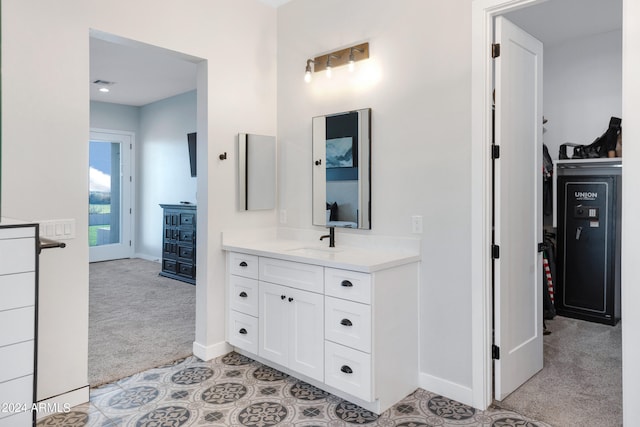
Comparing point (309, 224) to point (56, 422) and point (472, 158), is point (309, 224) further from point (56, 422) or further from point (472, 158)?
point (56, 422)

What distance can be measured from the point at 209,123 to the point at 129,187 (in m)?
5.34

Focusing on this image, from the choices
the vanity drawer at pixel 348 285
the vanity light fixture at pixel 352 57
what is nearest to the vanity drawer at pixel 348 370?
the vanity drawer at pixel 348 285

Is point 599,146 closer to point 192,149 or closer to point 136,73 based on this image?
point 192,149

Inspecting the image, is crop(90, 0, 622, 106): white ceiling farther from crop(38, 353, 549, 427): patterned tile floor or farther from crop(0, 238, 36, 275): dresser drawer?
crop(38, 353, 549, 427): patterned tile floor

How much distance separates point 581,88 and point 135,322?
196 inches

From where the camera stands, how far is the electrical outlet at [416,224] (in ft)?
9.12

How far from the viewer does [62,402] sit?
2.53m

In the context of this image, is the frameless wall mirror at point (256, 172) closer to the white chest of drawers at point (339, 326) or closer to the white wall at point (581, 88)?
the white chest of drawers at point (339, 326)

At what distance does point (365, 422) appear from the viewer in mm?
2393

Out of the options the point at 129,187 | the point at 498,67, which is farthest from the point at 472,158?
the point at 129,187

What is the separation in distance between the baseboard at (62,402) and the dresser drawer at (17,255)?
1.04 meters

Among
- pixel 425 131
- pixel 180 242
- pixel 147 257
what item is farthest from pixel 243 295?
pixel 147 257

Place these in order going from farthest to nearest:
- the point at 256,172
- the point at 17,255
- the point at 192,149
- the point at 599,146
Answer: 1. the point at 192,149
2. the point at 599,146
3. the point at 256,172
4. the point at 17,255

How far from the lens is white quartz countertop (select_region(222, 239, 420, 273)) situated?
250 centimetres
